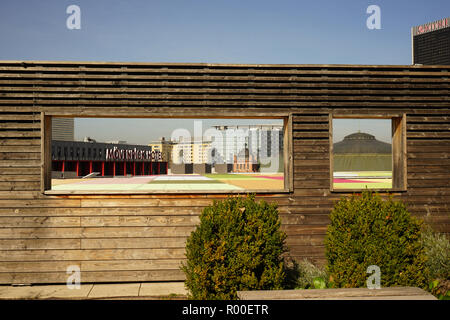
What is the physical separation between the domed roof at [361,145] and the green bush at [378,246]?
114 metres

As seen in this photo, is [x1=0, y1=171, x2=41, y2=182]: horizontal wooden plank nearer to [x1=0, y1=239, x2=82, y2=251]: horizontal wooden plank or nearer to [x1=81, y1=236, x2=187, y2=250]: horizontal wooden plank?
[x1=0, y1=239, x2=82, y2=251]: horizontal wooden plank

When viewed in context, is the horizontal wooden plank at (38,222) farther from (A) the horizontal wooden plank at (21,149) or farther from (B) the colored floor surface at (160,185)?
(B) the colored floor surface at (160,185)

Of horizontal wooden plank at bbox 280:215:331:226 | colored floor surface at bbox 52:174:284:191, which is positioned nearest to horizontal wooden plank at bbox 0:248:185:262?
horizontal wooden plank at bbox 280:215:331:226

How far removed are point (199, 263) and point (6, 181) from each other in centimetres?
561

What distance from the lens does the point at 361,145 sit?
4601 inches

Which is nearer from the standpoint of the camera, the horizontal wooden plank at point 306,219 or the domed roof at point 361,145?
the horizontal wooden plank at point 306,219

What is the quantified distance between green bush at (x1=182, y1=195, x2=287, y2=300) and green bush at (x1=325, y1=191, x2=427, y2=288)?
1175 millimetres

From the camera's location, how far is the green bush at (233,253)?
6.05m

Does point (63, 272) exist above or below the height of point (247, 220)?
below

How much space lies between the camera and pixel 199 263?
6.19 m

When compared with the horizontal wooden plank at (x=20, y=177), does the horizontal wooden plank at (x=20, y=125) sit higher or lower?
higher

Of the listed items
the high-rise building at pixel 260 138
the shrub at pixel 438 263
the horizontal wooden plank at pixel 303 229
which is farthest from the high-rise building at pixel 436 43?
the horizontal wooden plank at pixel 303 229
